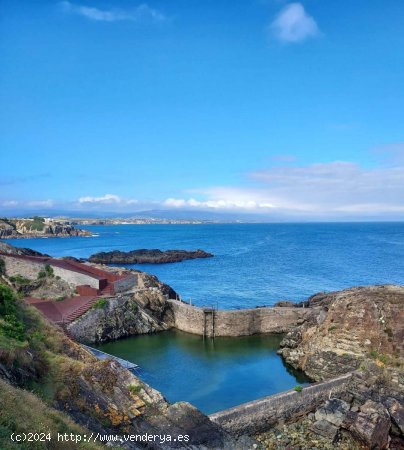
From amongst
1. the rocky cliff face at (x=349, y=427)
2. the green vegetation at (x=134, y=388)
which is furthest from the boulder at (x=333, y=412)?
the green vegetation at (x=134, y=388)

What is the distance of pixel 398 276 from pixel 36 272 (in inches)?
2033

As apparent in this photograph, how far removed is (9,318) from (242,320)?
19.4 m

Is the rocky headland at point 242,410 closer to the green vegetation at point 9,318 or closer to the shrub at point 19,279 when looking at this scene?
the green vegetation at point 9,318

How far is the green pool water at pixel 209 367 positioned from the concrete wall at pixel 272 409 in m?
3.43

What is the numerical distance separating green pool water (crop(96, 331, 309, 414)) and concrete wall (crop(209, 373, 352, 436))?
3.43m

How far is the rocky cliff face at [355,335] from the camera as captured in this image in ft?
72.2

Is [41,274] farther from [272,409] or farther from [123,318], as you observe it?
[272,409]

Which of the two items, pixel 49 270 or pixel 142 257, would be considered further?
pixel 142 257

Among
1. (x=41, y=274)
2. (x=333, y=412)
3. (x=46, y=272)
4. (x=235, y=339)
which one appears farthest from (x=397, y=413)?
(x=41, y=274)

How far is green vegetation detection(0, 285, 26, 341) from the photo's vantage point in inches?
497

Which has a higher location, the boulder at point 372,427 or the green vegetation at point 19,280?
the green vegetation at point 19,280

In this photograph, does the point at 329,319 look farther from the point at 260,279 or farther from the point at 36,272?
the point at 260,279

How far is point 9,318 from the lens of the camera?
1386cm

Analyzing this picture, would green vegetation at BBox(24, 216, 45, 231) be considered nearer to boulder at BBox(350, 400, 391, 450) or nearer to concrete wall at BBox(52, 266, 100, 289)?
concrete wall at BBox(52, 266, 100, 289)
